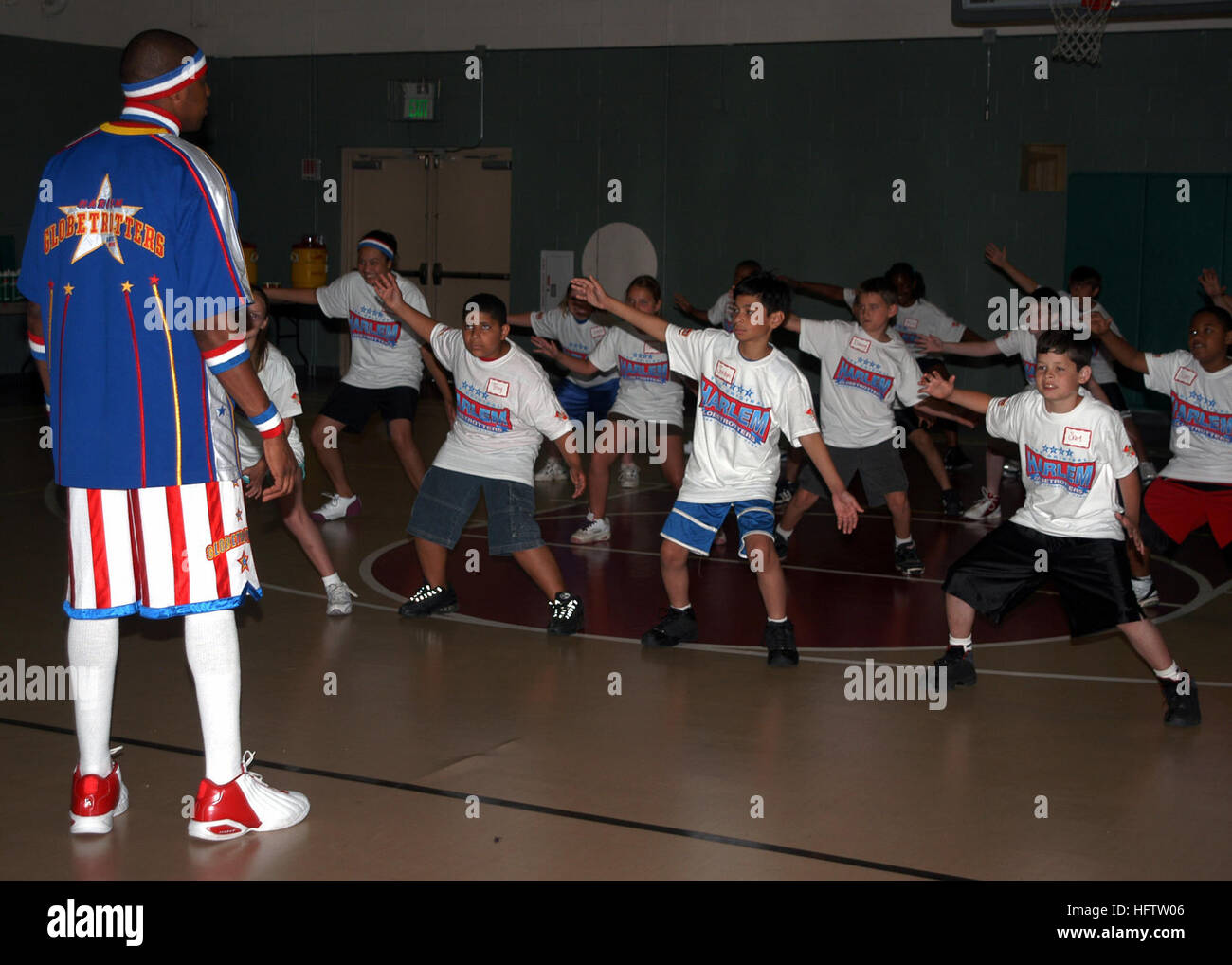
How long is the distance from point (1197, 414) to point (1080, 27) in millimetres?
7966

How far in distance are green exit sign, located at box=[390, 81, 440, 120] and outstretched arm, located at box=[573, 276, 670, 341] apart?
1279 cm

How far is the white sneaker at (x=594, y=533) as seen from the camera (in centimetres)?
904

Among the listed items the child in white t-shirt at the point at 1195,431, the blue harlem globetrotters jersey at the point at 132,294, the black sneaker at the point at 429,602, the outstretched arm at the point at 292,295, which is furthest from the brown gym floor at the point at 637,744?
the outstretched arm at the point at 292,295

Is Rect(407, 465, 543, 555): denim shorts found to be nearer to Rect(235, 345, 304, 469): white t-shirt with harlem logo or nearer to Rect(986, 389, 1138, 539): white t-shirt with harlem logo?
Rect(235, 345, 304, 469): white t-shirt with harlem logo

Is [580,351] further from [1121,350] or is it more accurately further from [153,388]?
[153,388]

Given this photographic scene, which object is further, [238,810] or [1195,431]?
[1195,431]

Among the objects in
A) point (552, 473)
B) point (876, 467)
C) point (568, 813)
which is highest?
point (876, 467)

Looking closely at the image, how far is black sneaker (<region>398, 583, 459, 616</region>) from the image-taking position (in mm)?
7066

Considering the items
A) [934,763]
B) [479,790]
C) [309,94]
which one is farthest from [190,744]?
[309,94]

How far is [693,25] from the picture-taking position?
16.3m

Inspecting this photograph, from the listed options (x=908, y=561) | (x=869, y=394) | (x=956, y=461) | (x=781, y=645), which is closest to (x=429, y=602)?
(x=781, y=645)

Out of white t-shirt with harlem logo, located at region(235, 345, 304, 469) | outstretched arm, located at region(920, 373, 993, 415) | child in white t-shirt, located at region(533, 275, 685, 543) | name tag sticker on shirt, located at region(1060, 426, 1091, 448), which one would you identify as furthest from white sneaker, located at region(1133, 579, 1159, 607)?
white t-shirt with harlem logo, located at region(235, 345, 304, 469)

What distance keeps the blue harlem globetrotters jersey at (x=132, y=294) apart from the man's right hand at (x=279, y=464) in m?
0.21

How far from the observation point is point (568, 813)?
446cm
